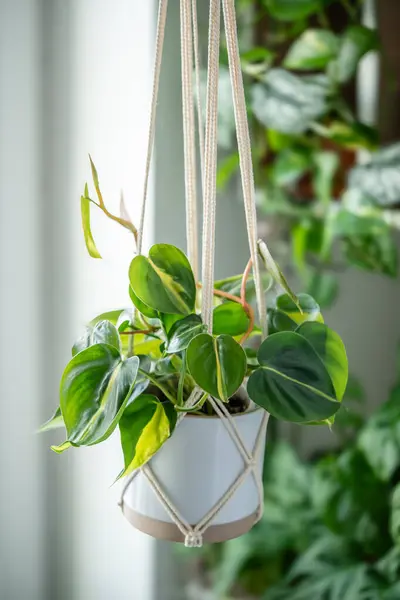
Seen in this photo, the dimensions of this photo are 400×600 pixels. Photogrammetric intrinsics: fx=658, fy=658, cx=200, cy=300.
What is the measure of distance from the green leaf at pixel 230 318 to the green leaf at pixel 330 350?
6 centimetres

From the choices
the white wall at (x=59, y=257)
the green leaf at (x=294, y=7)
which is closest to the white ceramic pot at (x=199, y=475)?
the white wall at (x=59, y=257)

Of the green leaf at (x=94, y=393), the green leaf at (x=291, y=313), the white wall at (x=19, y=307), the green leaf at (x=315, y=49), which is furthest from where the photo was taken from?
the green leaf at (x=315, y=49)

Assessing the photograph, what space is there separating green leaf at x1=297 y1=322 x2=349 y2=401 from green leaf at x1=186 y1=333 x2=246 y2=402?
0.08m

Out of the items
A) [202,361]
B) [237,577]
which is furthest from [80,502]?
[202,361]

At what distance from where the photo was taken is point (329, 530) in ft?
4.05

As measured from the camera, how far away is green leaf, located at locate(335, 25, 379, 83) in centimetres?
115

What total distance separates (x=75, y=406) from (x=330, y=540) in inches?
33.8

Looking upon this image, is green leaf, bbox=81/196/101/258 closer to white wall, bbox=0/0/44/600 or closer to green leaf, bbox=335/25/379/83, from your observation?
white wall, bbox=0/0/44/600

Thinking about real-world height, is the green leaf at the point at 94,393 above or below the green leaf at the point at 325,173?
below

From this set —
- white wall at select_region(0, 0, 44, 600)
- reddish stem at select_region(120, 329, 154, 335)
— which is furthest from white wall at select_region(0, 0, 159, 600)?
reddish stem at select_region(120, 329, 154, 335)

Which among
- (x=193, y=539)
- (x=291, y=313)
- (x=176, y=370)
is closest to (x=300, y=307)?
(x=291, y=313)

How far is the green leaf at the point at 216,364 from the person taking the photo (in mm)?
533

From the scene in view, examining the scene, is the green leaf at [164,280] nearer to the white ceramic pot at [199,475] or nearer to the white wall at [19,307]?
the white ceramic pot at [199,475]

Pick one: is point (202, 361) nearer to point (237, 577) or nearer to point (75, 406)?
point (75, 406)
